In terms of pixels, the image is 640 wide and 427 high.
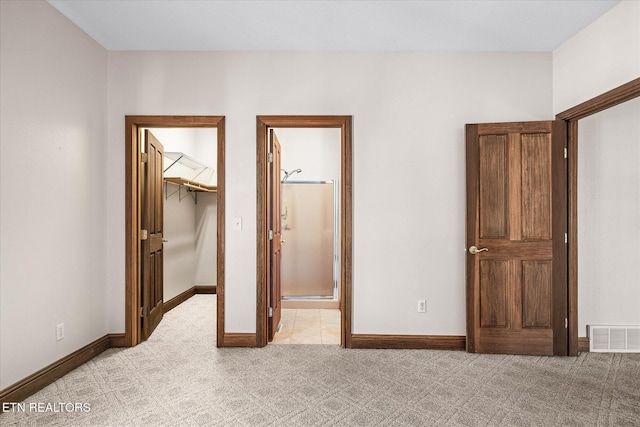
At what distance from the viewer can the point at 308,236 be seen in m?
4.96

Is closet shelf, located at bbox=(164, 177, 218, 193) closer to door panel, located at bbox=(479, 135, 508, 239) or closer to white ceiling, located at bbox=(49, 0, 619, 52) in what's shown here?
white ceiling, located at bbox=(49, 0, 619, 52)

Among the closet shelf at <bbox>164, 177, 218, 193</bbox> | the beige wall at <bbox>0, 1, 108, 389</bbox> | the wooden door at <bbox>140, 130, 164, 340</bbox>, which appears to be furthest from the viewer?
the closet shelf at <bbox>164, 177, 218, 193</bbox>

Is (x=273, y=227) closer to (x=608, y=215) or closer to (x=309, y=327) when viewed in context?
(x=309, y=327)

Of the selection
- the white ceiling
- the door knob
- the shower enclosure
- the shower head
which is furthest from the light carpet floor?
the white ceiling

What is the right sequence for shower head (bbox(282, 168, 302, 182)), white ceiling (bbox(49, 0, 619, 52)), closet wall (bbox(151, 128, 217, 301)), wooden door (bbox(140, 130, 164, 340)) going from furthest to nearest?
shower head (bbox(282, 168, 302, 182)), closet wall (bbox(151, 128, 217, 301)), wooden door (bbox(140, 130, 164, 340)), white ceiling (bbox(49, 0, 619, 52))

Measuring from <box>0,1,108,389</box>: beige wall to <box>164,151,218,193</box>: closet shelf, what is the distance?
1.07 metres

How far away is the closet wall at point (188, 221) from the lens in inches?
189

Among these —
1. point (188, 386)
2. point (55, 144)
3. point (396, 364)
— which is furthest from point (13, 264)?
point (396, 364)

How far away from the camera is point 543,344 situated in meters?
3.09

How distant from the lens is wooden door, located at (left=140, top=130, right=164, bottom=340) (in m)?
3.40

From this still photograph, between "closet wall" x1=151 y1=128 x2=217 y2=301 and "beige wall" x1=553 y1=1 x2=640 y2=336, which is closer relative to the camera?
"beige wall" x1=553 y1=1 x2=640 y2=336

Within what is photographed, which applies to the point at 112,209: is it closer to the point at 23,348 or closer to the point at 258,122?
the point at 23,348

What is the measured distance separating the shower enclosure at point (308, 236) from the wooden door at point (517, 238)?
6.97ft

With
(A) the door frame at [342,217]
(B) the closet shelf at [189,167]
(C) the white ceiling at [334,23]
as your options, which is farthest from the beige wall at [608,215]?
(B) the closet shelf at [189,167]
